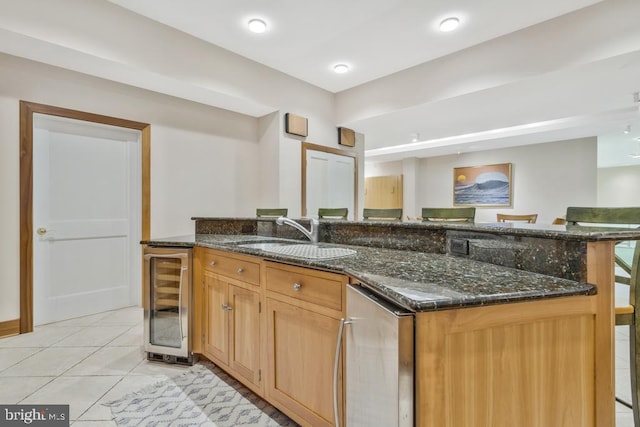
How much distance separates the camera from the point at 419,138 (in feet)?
17.7

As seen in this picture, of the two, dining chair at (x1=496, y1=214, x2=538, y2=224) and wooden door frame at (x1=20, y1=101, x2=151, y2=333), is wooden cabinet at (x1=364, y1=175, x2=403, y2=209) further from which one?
wooden door frame at (x1=20, y1=101, x2=151, y2=333)

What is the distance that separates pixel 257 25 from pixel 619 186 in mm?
11925

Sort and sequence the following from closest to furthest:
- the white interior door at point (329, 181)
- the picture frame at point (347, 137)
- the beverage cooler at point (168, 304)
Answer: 1. the beverage cooler at point (168, 304)
2. the white interior door at point (329, 181)
3. the picture frame at point (347, 137)

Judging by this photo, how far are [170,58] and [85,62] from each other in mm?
662

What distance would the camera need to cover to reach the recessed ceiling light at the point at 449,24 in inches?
105

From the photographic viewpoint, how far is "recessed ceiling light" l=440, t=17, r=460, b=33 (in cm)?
267

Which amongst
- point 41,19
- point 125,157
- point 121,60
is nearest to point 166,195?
point 125,157

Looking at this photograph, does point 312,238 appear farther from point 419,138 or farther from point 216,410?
point 419,138

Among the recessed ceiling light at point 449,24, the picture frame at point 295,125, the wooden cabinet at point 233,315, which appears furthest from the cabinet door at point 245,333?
the recessed ceiling light at point 449,24

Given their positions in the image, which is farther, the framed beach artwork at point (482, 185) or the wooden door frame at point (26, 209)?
the framed beach artwork at point (482, 185)

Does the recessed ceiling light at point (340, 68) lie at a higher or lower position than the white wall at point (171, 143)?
higher

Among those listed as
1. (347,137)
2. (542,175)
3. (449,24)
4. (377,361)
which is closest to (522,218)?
(542,175)

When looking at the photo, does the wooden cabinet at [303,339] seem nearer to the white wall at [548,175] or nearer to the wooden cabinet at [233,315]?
the wooden cabinet at [233,315]

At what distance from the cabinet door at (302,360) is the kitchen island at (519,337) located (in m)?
0.36
